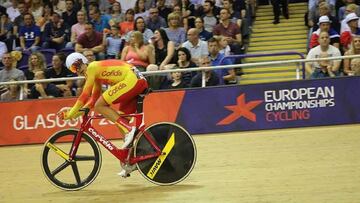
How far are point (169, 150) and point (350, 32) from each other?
18.8 feet

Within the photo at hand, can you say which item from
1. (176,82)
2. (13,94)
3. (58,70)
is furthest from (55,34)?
(176,82)

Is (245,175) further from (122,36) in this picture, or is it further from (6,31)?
(6,31)

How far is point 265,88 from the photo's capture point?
1125 cm

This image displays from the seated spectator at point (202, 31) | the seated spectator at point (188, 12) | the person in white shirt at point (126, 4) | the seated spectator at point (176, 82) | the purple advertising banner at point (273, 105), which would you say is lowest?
the purple advertising banner at point (273, 105)

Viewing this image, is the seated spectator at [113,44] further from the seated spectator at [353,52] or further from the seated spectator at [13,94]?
the seated spectator at [353,52]

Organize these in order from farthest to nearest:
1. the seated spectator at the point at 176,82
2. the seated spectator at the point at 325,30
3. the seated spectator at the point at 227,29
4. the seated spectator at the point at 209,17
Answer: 1. the seated spectator at the point at 209,17
2. the seated spectator at the point at 227,29
3. the seated spectator at the point at 325,30
4. the seated spectator at the point at 176,82

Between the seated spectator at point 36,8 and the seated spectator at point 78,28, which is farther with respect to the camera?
the seated spectator at point 36,8

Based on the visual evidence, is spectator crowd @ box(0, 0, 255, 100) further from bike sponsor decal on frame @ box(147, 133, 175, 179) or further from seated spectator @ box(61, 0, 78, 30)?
bike sponsor decal on frame @ box(147, 133, 175, 179)

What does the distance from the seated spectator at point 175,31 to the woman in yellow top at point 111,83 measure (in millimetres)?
5515

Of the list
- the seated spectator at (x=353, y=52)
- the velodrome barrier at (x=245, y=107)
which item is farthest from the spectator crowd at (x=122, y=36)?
the seated spectator at (x=353, y=52)

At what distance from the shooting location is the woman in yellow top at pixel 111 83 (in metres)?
7.50

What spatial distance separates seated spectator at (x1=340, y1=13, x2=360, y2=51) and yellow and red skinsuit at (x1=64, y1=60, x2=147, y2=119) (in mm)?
5397

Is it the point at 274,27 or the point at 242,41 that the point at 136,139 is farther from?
the point at 274,27

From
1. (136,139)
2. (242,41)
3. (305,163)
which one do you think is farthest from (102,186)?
(242,41)
